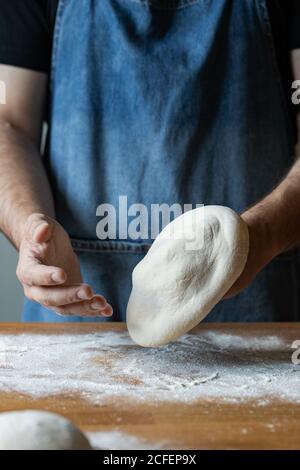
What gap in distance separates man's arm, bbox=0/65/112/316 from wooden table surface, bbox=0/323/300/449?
0.53 feet

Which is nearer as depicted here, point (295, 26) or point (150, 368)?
point (150, 368)

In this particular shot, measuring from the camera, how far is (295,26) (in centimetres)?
133

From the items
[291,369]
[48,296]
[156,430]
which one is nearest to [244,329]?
[291,369]

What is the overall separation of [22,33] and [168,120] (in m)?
0.32

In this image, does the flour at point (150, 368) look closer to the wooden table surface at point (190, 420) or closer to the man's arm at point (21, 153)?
the wooden table surface at point (190, 420)

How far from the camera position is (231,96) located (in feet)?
4.28

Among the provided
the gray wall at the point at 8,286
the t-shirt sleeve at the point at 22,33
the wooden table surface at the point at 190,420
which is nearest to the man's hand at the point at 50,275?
the wooden table surface at the point at 190,420

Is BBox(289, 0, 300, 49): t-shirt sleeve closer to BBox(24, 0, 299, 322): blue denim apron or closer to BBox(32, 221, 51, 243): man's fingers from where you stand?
BBox(24, 0, 299, 322): blue denim apron

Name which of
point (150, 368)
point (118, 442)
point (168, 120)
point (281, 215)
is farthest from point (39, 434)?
point (168, 120)

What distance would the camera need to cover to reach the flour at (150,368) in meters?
0.87

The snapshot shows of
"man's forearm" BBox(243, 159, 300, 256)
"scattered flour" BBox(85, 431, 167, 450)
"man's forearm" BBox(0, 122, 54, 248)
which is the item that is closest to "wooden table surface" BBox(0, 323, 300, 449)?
"scattered flour" BBox(85, 431, 167, 450)

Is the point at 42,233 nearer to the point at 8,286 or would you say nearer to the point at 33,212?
the point at 33,212

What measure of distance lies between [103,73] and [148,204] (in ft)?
0.81

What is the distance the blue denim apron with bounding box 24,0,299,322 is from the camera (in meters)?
1.28
